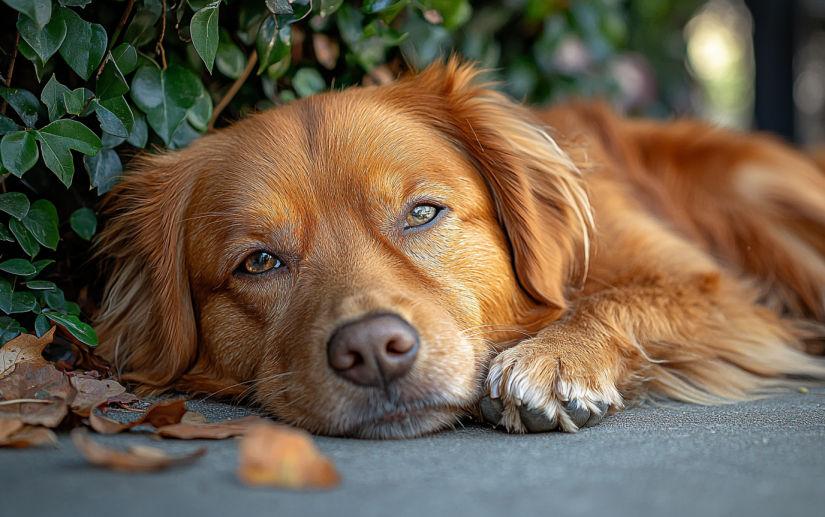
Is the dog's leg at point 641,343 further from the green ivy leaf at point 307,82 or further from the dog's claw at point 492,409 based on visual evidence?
the green ivy leaf at point 307,82

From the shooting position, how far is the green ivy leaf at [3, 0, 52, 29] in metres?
1.85

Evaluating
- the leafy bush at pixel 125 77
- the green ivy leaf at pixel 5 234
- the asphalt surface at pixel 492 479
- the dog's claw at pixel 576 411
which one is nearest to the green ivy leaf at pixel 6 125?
the leafy bush at pixel 125 77

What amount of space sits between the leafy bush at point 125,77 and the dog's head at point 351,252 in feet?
0.67

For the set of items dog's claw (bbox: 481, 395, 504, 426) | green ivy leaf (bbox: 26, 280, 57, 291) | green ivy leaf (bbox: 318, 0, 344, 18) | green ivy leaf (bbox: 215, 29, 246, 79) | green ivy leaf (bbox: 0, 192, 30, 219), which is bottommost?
dog's claw (bbox: 481, 395, 504, 426)

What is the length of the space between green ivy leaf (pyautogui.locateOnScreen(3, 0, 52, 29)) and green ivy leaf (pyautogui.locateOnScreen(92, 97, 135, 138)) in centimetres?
36

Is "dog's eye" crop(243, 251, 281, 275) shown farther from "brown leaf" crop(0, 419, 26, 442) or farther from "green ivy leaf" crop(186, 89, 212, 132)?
"brown leaf" crop(0, 419, 26, 442)

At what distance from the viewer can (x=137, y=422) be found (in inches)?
71.6

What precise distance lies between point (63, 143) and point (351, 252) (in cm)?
103

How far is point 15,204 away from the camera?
218 centimetres

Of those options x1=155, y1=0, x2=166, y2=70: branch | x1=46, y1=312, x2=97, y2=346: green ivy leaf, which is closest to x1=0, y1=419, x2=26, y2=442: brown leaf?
x1=46, y1=312, x2=97, y2=346: green ivy leaf

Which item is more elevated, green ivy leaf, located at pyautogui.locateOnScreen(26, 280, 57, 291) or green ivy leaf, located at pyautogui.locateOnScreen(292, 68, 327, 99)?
green ivy leaf, located at pyautogui.locateOnScreen(292, 68, 327, 99)

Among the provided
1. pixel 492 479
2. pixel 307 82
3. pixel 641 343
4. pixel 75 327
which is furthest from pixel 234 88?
pixel 492 479

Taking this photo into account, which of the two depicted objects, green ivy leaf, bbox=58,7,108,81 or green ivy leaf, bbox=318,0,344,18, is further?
green ivy leaf, bbox=318,0,344,18

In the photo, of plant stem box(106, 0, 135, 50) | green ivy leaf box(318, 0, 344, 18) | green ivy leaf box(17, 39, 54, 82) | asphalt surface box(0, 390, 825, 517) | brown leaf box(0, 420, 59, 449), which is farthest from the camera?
green ivy leaf box(318, 0, 344, 18)
